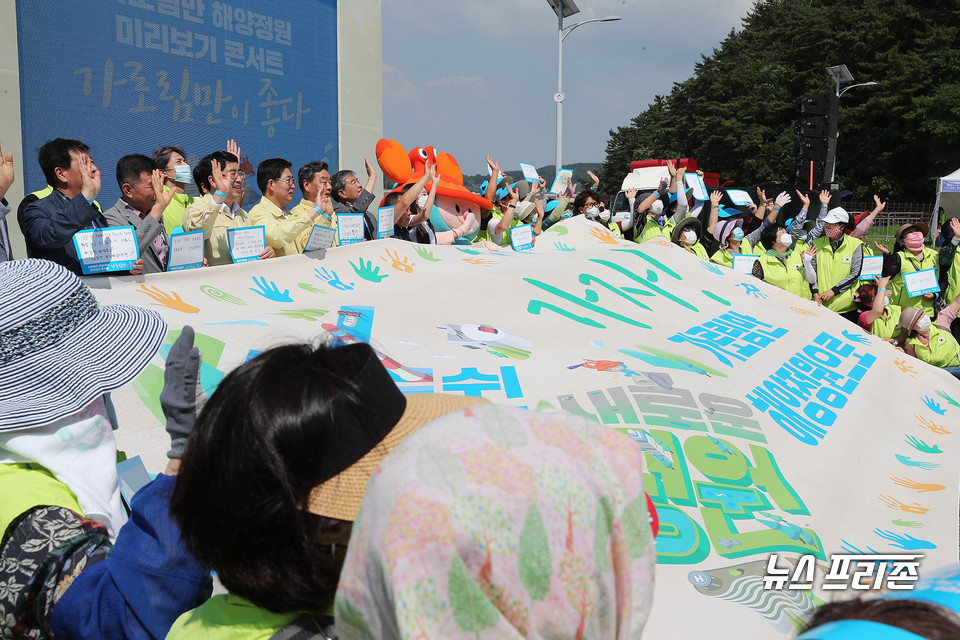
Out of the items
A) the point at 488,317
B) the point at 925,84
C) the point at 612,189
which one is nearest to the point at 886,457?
the point at 488,317

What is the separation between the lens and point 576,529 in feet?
2.66

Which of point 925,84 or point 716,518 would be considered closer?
point 716,518

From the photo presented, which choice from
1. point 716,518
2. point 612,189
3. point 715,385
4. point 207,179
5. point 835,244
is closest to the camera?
point 716,518

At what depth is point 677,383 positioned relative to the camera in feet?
10.7

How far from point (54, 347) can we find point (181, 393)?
11.9 inches

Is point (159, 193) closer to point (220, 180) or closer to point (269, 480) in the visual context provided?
point (220, 180)

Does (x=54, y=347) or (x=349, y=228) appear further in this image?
(x=349, y=228)

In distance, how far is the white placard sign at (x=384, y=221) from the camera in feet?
16.9

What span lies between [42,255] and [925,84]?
3839 cm

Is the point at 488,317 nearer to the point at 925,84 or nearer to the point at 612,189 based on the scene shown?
the point at 925,84

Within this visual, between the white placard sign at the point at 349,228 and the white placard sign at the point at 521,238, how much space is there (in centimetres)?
174

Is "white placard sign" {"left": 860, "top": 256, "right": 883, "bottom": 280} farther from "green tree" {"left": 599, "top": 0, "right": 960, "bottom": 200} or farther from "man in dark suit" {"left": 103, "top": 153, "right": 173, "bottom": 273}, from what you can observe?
"green tree" {"left": 599, "top": 0, "right": 960, "bottom": 200}

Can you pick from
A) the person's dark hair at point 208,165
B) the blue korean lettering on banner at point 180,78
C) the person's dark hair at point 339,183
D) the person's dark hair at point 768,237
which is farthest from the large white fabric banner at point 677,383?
the blue korean lettering on banner at point 180,78

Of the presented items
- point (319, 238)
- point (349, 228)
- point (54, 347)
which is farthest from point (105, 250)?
point (54, 347)
